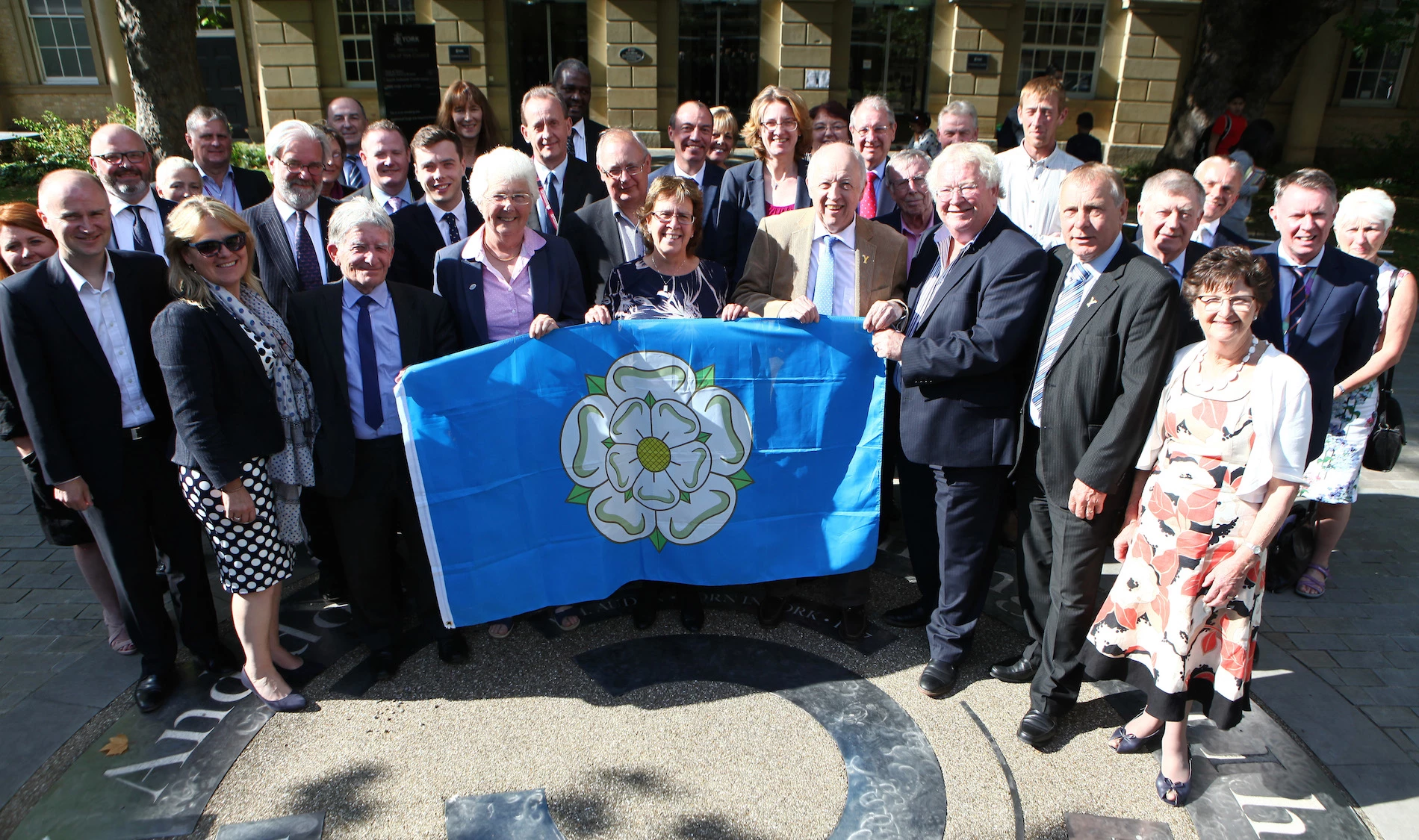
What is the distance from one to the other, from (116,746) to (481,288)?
93.4 inches

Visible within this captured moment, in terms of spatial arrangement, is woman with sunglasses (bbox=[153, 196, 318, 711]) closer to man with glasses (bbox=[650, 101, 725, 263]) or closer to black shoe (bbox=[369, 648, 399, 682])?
black shoe (bbox=[369, 648, 399, 682])

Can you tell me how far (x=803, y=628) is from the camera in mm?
4262

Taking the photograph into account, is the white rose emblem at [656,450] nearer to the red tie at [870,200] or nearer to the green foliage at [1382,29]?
the red tie at [870,200]

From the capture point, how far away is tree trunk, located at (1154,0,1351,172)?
12.6 m

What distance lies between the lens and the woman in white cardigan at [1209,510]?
284cm

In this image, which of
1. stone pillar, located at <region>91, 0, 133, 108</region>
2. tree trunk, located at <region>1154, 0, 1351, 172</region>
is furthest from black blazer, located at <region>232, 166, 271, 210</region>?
stone pillar, located at <region>91, 0, 133, 108</region>

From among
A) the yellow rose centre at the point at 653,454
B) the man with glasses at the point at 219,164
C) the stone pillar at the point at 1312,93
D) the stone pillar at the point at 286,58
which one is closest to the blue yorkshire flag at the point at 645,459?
the yellow rose centre at the point at 653,454

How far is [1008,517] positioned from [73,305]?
471 centimetres

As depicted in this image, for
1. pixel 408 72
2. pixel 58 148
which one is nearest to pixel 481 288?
pixel 408 72

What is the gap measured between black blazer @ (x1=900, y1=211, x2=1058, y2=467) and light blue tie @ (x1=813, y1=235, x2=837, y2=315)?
47 centimetres

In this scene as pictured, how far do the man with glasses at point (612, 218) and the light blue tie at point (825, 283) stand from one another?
37.2 inches

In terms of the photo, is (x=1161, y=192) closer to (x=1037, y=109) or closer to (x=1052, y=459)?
(x=1052, y=459)

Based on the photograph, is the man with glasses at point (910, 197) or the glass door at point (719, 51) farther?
the glass door at point (719, 51)

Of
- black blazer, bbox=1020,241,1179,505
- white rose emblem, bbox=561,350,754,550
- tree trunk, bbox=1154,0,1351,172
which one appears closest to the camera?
black blazer, bbox=1020,241,1179,505
